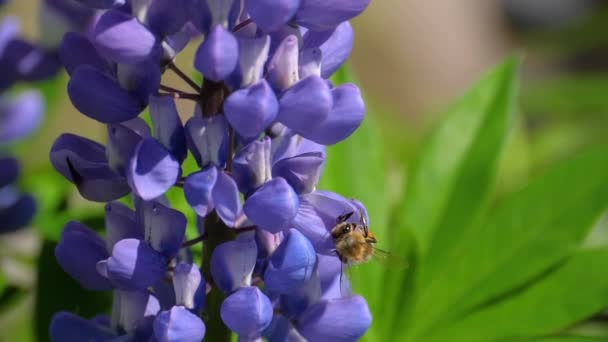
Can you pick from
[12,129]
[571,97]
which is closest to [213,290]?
[12,129]

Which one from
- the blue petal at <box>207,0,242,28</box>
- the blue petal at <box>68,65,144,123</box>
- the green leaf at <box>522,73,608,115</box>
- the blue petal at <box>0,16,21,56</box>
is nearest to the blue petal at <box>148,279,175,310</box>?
the blue petal at <box>68,65,144,123</box>

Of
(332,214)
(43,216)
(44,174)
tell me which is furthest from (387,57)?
(332,214)

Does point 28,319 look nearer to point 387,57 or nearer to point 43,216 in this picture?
point 43,216

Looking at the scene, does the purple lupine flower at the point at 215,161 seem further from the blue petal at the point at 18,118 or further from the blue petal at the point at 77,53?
the blue petal at the point at 18,118

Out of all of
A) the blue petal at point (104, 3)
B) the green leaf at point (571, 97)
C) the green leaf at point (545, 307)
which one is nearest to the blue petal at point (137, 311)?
the blue petal at point (104, 3)

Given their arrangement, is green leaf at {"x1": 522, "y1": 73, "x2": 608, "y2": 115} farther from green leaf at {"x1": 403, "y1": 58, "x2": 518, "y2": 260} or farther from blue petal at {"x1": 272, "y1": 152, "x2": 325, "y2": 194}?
blue petal at {"x1": 272, "y1": 152, "x2": 325, "y2": 194}

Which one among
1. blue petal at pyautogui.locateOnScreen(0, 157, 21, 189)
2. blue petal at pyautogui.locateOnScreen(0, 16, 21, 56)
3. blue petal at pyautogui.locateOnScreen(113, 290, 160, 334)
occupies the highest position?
blue petal at pyautogui.locateOnScreen(0, 16, 21, 56)
